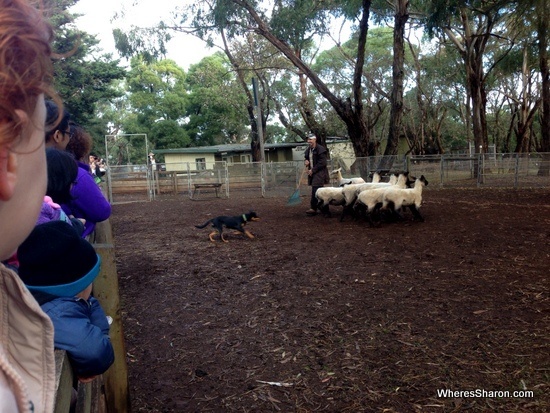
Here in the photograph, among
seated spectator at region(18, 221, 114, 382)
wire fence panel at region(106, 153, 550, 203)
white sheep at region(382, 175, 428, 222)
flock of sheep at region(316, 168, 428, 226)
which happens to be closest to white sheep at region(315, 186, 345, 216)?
flock of sheep at region(316, 168, 428, 226)

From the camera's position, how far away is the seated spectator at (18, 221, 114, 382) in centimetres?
148

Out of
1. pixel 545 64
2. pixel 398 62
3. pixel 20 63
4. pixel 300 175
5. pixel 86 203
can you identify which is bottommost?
pixel 300 175

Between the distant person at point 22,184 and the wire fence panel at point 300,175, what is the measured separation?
15040mm

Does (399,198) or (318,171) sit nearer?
(399,198)

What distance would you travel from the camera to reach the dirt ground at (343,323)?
3115mm

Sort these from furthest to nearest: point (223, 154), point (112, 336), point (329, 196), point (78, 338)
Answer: point (223, 154) → point (329, 196) → point (112, 336) → point (78, 338)

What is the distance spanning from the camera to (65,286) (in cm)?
158

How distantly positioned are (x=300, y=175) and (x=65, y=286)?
18519 millimetres

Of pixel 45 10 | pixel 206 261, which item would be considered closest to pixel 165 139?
pixel 206 261

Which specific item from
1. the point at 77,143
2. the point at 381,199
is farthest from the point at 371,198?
the point at 77,143

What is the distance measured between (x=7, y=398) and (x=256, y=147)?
30.9 metres

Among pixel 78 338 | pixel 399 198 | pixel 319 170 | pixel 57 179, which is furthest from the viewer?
pixel 319 170

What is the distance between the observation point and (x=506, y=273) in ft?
18.0

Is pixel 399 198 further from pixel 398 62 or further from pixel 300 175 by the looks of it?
pixel 300 175
